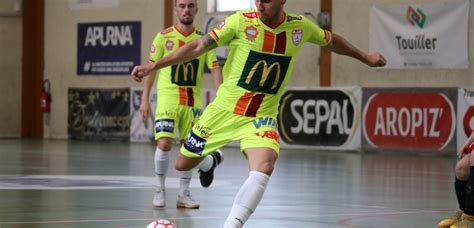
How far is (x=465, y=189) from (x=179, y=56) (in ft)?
8.62

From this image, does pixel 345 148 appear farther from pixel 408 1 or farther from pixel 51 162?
pixel 51 162

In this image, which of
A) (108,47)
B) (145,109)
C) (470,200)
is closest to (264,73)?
(470,200)

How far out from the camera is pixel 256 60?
8.09 metres

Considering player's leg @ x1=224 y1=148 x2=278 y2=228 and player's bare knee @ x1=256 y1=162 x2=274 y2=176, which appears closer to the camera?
player's leg @ x1=224 y1=148 x2=278 y2=228

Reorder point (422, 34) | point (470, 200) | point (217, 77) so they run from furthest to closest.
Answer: point (422, 34) → point (217, 77) → point (470, 200)

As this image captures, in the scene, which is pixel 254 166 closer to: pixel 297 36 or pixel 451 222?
pixel 297 36

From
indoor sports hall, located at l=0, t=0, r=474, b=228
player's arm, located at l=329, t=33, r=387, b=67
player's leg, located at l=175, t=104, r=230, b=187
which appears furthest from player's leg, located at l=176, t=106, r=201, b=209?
player's arm, located at l=329, t=33, r=387, b=67

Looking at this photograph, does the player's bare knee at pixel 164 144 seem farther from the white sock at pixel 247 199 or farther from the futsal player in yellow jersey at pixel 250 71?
the white sock at pixel 247 199

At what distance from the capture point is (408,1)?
77.7 feet

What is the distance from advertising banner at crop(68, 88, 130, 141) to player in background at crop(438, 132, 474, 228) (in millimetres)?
20683

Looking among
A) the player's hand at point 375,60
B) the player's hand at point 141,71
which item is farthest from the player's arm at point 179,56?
the player's hand at point 375,60

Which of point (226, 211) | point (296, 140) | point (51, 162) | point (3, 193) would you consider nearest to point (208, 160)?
point (226, 211)

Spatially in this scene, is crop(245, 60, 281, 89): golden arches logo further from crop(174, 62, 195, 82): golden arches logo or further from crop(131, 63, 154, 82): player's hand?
crop(174, 62, 195, 82): golden arches logo

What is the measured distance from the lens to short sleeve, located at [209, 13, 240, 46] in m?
8.00
